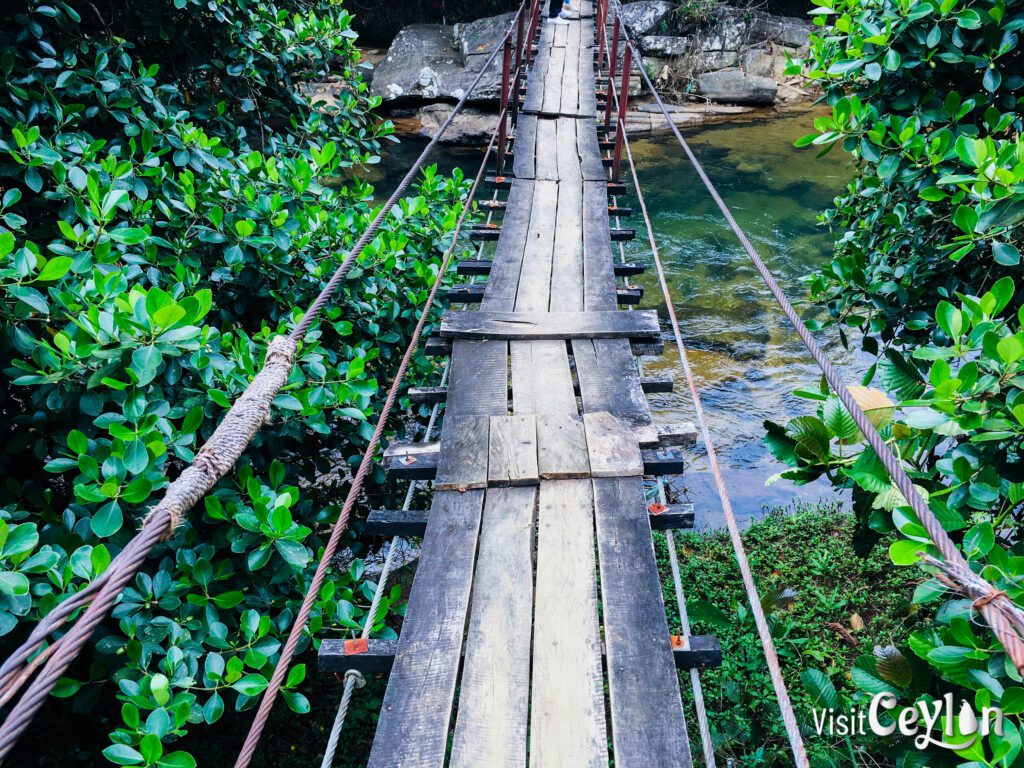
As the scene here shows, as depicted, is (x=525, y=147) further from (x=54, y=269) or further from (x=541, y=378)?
(x=54, y=269)

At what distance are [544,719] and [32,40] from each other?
9.52 ft

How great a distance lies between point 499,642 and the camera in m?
1.83

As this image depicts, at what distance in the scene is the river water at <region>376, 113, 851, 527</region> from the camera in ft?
17.0

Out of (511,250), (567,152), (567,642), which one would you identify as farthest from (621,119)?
(567,642)

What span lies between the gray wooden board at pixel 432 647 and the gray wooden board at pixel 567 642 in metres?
0.22

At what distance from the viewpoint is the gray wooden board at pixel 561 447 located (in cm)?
241

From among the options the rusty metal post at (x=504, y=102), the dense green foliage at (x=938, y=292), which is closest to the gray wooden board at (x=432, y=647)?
the dense green foliage at (x=938, y=292)

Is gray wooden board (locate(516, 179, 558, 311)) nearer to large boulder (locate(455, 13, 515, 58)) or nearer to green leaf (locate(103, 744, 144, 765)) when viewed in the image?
green leaf (locate(103, 744, 144, 765))

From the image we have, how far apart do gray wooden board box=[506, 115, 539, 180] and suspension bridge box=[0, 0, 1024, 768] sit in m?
1.77

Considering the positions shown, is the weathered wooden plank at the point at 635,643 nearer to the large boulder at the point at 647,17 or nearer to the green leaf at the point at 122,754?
the green leaf at the point at 122,754

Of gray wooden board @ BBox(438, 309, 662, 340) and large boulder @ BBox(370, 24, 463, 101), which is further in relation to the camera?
large boulder @ BBox(370, 24, 463, 101)

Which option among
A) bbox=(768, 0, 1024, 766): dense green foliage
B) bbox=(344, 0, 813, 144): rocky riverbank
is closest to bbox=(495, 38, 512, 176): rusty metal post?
bbox=(768, 0, 1024, 766): dense green foliage

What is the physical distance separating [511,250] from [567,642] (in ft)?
8.75

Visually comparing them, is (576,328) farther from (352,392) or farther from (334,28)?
→ (334,28)
